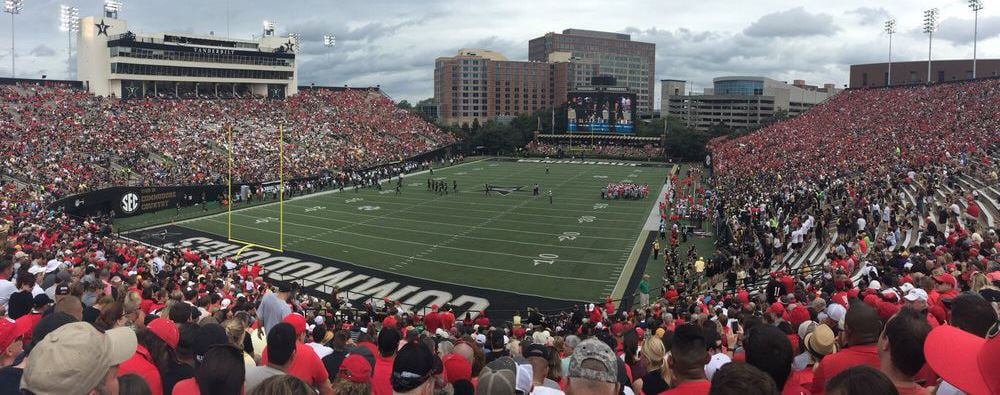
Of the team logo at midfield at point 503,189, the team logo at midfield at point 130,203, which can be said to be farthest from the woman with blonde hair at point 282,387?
the team logo at midfield at point 503,189

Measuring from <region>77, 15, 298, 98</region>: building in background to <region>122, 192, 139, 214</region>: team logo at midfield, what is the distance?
93.3ft

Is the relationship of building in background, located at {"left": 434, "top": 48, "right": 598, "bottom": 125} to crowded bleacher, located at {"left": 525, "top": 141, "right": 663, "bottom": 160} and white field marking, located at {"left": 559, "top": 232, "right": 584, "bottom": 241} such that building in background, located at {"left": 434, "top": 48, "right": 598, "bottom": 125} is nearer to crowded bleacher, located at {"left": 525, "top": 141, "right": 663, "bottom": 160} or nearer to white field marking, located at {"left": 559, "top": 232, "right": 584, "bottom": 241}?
crowded bleacher, located at {"left": 525, "top": 141, "right": 663, "bottom": 160}

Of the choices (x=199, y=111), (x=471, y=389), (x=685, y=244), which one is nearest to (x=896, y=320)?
(x=471, y=389)

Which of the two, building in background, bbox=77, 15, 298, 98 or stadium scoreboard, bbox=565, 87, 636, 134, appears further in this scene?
stadium scoreboard, bbox=565, 87, 636, 134

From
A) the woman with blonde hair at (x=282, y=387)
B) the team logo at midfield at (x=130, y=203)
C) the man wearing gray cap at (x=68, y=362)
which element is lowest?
the team logo at midfield at (x=130, y=203)

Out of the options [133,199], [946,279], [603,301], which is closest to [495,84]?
[133,199]

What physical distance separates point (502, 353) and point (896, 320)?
4097 millimetres

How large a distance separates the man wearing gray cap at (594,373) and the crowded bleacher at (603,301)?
10 millimetres

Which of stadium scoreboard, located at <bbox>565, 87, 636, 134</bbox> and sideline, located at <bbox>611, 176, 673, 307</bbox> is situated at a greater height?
stadium scoreboard, located at <bbox>565, 87, 636, 134</bbox>

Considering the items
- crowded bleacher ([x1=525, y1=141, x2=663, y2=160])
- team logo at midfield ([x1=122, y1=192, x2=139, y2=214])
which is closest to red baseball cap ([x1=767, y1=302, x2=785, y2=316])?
team logo at midfield ([x1=122, y1=192, x2=139, y2=214])

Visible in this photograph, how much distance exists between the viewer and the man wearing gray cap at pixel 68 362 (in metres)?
2.68

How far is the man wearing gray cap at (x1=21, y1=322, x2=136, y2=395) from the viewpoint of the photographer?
8.80 ft

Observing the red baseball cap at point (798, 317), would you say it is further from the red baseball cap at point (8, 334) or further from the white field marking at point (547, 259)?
the white field marking at point (547, 259)

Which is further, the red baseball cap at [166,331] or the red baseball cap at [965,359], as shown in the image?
the red baseball cap at [166,331]
